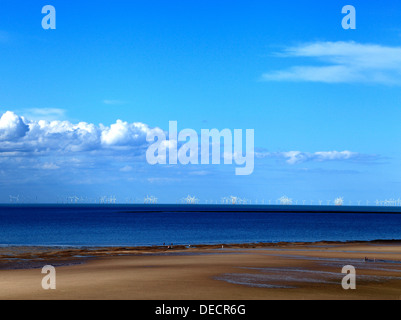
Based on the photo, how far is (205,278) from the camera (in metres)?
32.7

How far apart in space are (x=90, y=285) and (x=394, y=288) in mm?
16500

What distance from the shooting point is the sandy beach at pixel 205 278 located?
2627 cm

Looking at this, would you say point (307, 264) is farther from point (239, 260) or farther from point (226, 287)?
point (226, 287)

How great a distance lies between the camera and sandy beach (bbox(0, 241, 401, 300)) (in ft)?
86.2

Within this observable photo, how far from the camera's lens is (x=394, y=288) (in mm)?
29047
